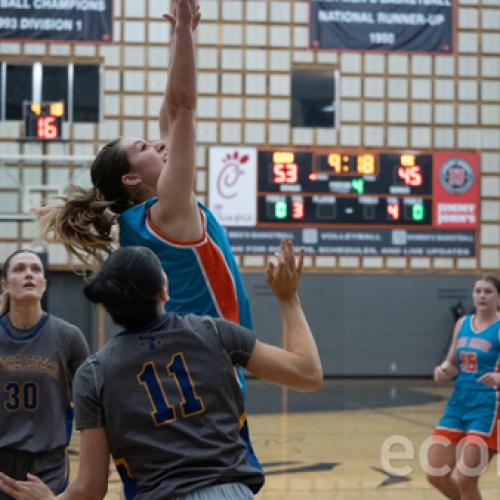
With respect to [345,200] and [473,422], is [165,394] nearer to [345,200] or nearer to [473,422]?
[473,422]

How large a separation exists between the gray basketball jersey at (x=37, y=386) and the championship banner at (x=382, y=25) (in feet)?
46.3

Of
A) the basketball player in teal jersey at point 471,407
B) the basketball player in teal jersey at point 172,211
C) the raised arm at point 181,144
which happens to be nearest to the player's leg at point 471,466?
the basketball player in teal jersey at point 471,407

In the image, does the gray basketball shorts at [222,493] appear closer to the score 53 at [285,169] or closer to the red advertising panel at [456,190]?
the score 53 at [285,169]

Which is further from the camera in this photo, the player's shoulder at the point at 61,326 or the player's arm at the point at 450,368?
the player's arm at the point at 450,368

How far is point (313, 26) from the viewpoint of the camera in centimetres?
1798

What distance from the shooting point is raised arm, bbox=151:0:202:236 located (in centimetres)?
284

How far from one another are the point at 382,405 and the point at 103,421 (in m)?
11.8

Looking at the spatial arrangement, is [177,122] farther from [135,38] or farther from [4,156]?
[135,38]

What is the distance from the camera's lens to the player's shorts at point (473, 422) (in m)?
6.09

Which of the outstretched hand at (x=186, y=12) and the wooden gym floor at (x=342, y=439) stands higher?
the outstretched hand at (x=186, y=12)

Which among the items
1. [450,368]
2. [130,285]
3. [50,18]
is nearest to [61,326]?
[130,285]

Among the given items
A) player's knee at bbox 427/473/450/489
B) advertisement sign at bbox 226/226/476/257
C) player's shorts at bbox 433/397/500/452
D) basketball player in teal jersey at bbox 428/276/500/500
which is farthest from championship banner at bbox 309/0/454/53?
player's knee at bbox 427/473/450/489

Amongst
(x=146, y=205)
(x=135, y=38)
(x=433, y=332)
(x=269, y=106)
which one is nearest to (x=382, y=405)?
(x=433, y=332)

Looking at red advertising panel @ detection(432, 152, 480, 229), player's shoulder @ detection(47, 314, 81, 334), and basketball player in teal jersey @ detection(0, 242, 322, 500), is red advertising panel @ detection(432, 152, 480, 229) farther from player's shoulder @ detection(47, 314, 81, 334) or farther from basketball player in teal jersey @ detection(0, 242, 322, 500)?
basketball player in teal jersey @ detection(0, 242, 322, 500)
